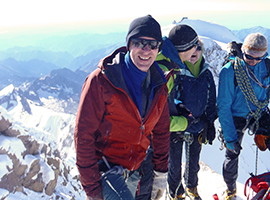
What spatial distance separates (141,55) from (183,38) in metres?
1.45

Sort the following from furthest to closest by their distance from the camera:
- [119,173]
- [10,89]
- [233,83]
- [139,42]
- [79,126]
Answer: [10,89], [233,83], [119,173], [139,42], [79,126]

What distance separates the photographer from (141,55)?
2383 mm

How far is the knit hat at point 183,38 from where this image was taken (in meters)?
→ 3.44

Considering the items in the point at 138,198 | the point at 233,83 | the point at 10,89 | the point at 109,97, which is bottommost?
the point at 10,89

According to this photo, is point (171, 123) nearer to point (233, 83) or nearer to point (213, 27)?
point (233, 83)

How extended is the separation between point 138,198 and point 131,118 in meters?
1.70

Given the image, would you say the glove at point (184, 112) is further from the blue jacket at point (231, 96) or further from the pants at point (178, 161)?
the blue jacket at point (231, 96)

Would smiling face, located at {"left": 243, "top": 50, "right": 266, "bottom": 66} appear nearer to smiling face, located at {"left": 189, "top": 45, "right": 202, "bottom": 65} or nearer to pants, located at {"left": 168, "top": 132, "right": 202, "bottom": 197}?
smiling face, located at {"left": 189, "top": 45, "right": 202, "bottom": 65}

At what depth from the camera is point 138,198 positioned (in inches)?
129

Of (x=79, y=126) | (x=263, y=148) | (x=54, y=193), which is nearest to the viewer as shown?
(x=79, y=126)

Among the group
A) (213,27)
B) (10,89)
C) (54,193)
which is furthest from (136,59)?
(10,89)

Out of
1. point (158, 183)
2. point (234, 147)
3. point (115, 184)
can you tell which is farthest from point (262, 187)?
point (115, 184)

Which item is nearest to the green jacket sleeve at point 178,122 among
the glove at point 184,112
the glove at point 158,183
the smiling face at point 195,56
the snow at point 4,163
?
the glove at point 184,112

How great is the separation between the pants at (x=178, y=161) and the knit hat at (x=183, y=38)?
182 centimetres
